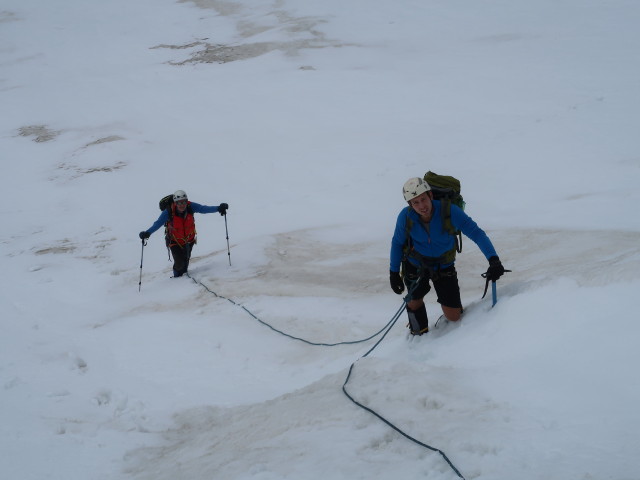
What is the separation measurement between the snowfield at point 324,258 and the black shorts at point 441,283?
0.31 m

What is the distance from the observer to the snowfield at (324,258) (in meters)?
3.91

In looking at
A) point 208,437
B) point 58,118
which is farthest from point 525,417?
point 58,118

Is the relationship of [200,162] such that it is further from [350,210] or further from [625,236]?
[625,236]

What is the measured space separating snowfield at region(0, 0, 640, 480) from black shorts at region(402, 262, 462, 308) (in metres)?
0.31

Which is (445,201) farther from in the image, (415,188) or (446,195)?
(415,188)

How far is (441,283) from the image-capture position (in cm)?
580

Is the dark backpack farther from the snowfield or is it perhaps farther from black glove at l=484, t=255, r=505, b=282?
the snowfield

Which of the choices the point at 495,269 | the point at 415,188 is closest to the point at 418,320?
the point at 495,269

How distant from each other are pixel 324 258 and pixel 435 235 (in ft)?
19.1

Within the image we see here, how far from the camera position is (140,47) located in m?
39.9

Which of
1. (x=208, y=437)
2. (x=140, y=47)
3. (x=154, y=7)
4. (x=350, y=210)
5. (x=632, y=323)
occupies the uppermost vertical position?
(x=154, y=7)

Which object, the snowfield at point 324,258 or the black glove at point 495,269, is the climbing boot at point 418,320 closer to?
the snowfield at point 324,258

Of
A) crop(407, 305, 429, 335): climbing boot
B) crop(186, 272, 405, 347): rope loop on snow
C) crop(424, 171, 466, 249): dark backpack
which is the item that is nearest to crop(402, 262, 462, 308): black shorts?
crop(407, 305, 429, 335): climbing boot

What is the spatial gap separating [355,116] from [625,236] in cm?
1564
